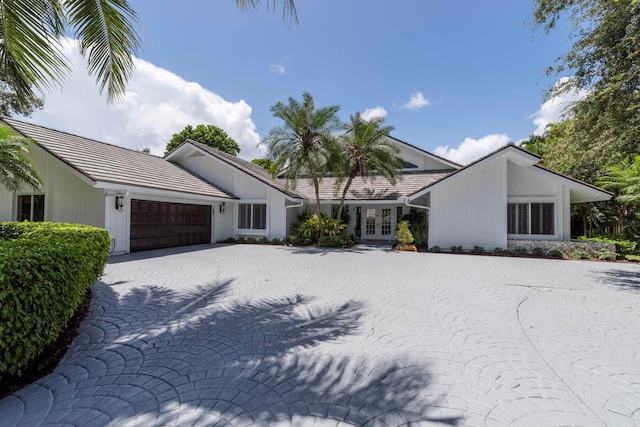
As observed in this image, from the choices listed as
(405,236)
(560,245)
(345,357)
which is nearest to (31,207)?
(345,357)

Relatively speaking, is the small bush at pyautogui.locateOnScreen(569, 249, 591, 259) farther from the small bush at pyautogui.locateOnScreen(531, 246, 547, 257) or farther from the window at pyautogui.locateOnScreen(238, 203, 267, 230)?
the window at pyautogui.locateOnScreen(238, 203, 267, 230)

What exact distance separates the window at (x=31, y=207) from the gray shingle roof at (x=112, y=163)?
8.35 feet

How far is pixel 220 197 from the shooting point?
16.6 meters

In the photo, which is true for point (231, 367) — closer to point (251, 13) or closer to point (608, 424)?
point (608, 424)

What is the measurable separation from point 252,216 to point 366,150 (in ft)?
26.4

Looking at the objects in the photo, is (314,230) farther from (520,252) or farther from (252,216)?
(520,252)

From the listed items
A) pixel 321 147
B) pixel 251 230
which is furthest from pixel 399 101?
pixel 251 230

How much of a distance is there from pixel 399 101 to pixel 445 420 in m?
17.1

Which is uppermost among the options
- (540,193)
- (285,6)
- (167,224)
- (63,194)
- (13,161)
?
(285,6)

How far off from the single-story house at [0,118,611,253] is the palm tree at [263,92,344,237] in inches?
88.4

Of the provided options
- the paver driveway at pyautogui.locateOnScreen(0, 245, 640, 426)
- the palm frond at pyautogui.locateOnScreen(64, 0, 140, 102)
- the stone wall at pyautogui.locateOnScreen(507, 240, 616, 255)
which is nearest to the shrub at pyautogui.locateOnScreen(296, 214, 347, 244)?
the stone wall at pyautogui.locateOnScreen(507, 240, 616, 255)

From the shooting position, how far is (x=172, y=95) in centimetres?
1233

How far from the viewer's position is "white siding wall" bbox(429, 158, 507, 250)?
13.8 m

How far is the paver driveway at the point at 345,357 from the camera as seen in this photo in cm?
268
